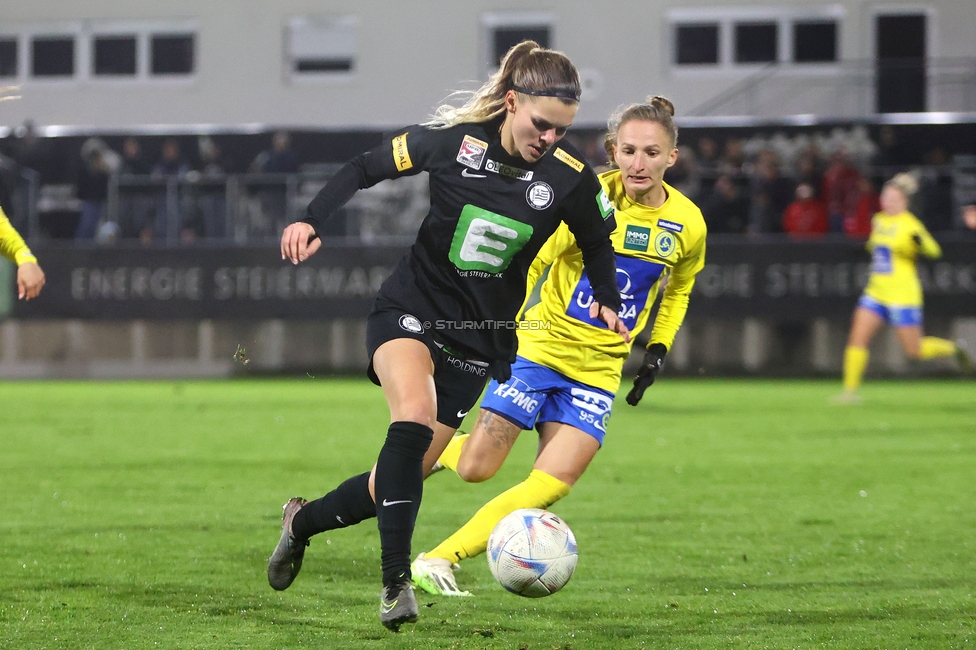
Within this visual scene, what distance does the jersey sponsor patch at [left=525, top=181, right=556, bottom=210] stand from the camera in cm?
479

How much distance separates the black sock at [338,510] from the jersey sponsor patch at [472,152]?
3.95 ft

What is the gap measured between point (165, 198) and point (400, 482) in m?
14.6

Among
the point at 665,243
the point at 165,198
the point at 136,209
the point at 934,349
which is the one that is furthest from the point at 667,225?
the point at 136,209

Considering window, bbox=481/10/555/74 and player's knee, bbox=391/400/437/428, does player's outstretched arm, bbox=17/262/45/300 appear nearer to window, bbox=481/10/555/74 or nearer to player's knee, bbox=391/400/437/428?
player's knee, bbox=391/400/437/428

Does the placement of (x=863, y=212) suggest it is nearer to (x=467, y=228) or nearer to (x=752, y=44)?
(x=752, y=44)

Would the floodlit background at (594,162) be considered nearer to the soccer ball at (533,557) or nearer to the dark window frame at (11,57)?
the dark window frame at (11,57)


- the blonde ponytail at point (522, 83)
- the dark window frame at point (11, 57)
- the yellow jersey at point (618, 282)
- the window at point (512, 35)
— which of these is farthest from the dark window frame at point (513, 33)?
the blonde ponytail at point (522, 83)

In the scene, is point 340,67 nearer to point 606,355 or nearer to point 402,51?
point 402,51

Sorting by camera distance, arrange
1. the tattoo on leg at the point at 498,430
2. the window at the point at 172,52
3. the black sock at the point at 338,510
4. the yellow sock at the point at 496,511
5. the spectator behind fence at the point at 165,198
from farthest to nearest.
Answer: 1. the window at the point at 172,52
2. the spectator behind fence at the point at 165,198
3. the tattoo on leg at the point at 498,430
4. the yellow sock at the point at 496,511
5. the black sock at the point at 338,510

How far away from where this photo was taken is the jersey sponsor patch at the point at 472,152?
4777 millimetres

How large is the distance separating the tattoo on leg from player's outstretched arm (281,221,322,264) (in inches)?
53.8

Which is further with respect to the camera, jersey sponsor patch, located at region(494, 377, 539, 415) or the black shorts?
jersey sponsor patch, located at region(494, 377, 539, 415)

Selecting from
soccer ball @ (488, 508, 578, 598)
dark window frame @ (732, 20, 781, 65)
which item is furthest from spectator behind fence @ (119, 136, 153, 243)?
soccer ball @ (488, 508, 578, 598)

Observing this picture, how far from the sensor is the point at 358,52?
86.6 ft
